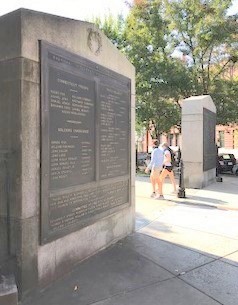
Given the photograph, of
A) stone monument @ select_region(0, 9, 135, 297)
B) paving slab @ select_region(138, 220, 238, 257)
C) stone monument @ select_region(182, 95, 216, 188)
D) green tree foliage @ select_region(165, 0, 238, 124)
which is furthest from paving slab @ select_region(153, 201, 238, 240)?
A: green tree foliage @ select_region(165, 0, 238, 124)

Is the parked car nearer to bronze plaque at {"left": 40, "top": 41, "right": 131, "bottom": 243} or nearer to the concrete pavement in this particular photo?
the concrete pavement

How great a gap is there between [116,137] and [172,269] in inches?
88.1

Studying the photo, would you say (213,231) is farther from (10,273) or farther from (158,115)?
(158,115)

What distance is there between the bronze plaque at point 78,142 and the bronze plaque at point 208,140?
321 inches

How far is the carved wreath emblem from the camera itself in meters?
5.52

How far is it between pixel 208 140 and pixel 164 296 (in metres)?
11.3

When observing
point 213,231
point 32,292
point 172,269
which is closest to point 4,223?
point 32,292

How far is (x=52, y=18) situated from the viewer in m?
4.66

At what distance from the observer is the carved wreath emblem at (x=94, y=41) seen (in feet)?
18.1

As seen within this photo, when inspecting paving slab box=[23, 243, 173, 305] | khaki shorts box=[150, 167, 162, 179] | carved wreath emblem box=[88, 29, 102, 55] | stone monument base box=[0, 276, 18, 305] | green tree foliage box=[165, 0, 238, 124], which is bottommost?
paving slab box=[23, 243, 173, 305]

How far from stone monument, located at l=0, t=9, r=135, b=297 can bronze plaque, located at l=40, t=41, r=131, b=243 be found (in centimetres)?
1

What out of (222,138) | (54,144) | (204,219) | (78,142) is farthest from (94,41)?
(222,138)

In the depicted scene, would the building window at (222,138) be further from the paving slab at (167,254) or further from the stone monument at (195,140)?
the paving slab at (167,254)

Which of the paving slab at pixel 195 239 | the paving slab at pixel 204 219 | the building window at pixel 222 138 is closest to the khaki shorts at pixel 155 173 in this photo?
the paving slab at pixel 204 219
